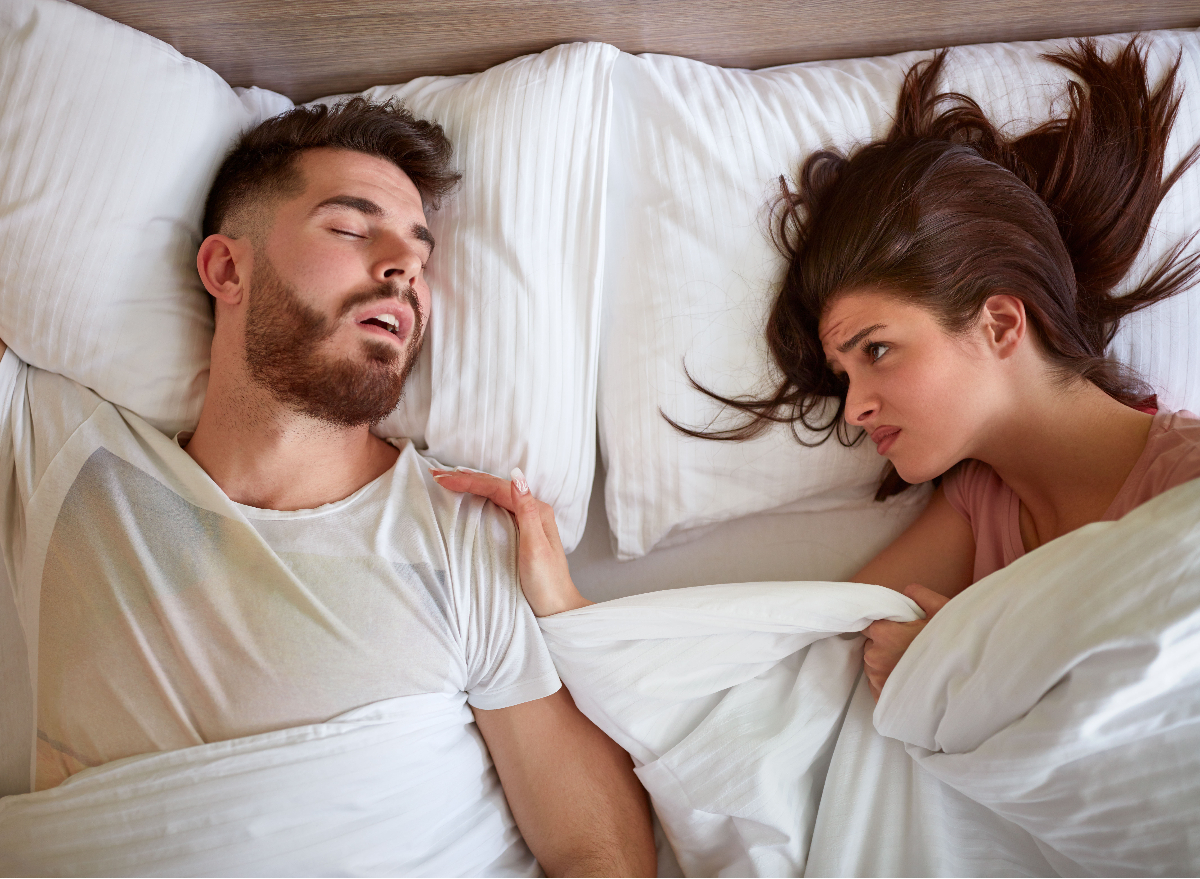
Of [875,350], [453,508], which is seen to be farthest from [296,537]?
[875,350]

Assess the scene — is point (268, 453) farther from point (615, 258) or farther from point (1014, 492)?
point (1014, 492)

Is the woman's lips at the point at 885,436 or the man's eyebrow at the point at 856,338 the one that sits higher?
the man's eyebrow at the point at 856,338

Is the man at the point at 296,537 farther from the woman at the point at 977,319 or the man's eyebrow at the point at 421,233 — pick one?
the woman at the point at 977,319

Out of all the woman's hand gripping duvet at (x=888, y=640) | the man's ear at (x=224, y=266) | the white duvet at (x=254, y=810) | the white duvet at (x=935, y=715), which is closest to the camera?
the white duvet at (x=935, y=715)

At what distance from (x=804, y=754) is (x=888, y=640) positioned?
215 mm

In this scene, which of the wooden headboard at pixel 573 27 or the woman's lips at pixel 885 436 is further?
the wooden headboard at pixel 573 27

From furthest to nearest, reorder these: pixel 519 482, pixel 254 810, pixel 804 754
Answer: pixel 519 482 → pixel 804 754 → pixel 254 810

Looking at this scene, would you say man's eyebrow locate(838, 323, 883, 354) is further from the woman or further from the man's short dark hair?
the man's short dark hair

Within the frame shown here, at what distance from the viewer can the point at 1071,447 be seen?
1178mm

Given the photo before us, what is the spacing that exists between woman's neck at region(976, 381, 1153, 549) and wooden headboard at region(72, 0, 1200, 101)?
71 cm

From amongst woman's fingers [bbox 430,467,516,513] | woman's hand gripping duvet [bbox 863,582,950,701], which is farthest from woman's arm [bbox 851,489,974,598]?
woman's fingers [bbox 430,467,516,513]

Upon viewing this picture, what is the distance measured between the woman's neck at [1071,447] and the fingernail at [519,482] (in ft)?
2.48

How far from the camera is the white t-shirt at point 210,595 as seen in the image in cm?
107

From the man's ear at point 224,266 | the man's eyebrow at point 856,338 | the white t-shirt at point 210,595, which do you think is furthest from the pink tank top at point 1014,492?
the man's ear at point 224,266
